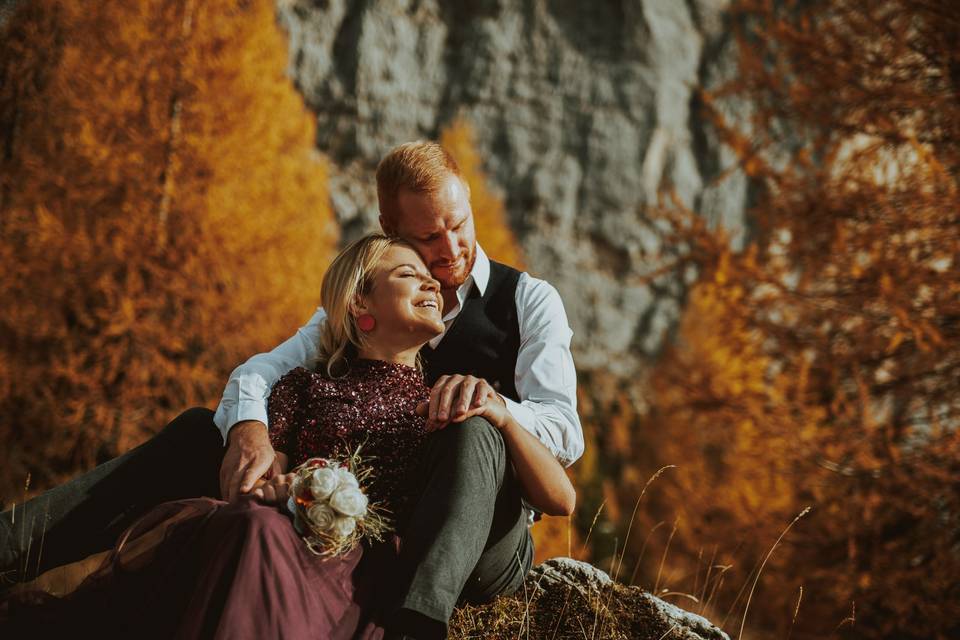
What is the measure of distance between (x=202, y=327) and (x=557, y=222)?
50.0 ft

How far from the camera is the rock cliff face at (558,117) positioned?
21953 mm

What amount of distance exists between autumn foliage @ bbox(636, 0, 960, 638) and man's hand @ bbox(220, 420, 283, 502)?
10.2ft

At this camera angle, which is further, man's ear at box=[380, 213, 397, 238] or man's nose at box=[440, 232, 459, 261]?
man's ear at box=[380, 213, 397, 238]

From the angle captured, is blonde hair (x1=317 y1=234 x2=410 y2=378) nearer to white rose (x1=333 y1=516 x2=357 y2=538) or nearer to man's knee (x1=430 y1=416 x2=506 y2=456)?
man's knee (x1=430 y1=416 x2=506 y2=456)

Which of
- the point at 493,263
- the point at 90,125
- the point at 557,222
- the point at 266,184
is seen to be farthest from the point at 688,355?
the point at 493,263

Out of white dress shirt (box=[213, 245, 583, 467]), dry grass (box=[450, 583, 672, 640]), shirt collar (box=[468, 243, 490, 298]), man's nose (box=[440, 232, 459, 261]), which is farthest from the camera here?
shirt collar (box=[468, 243, 490, 298])

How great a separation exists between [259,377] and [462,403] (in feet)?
2.36

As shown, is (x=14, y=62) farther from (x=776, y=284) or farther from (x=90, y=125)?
(x=776, y=284)

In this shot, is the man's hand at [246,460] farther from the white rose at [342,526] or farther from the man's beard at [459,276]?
the man's beard at [459,276]

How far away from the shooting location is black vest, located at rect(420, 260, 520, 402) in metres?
2.83

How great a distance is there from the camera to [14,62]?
23.8 feet

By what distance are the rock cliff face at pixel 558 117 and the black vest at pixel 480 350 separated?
757 inches

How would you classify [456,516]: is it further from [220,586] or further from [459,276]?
[459,276]

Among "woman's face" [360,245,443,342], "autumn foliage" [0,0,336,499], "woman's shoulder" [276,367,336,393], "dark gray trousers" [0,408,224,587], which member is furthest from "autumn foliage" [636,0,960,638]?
"autumn foliage" [0,0,336,499]
